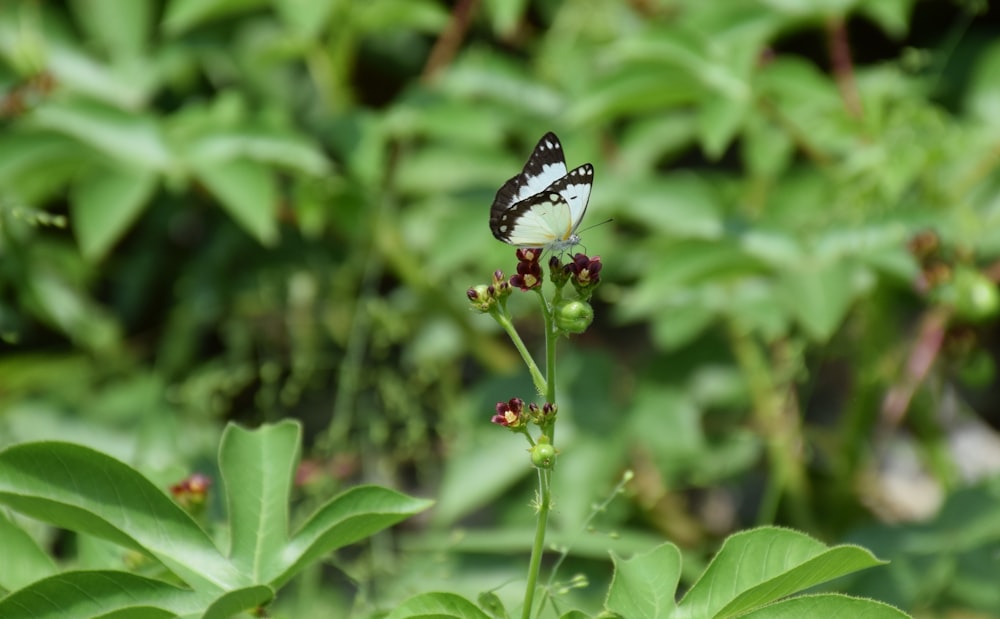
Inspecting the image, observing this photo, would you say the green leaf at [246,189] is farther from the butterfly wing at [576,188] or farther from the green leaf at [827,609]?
the green leaf at [827,609]

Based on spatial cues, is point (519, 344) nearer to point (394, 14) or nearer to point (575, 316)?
point (575, 316)

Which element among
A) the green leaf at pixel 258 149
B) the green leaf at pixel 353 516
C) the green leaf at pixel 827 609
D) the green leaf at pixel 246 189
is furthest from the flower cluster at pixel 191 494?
the green leaf at pixel 258 149

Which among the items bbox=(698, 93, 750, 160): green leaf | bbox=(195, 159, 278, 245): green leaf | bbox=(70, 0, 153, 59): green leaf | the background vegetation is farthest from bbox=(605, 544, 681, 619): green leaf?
bbox=(70, 0, 153, 59): green leaf

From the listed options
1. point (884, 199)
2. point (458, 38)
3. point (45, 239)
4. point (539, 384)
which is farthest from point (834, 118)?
point (45, 239)

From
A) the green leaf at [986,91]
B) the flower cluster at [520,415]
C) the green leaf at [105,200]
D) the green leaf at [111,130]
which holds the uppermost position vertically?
the green leaf at [111,130]

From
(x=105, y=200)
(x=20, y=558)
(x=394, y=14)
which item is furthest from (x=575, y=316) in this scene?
(x=394, y=14)

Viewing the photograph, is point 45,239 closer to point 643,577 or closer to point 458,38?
point 458,38
